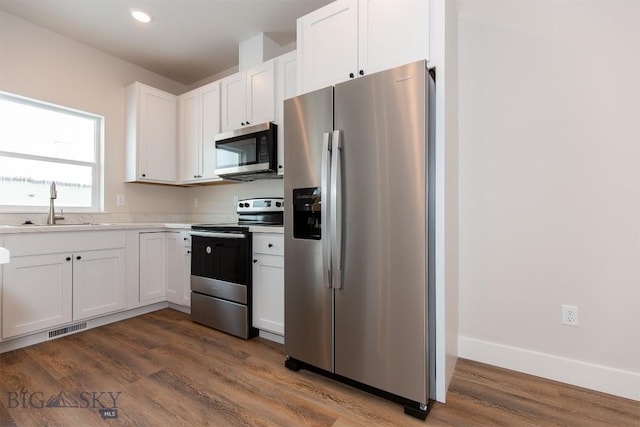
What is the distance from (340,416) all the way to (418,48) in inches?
77.6

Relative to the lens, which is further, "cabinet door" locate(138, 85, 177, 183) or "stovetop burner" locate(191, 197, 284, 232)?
"cabinet door" locate(138, 85, 177, 183)

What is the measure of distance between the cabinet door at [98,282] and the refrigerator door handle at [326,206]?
2.18 metres

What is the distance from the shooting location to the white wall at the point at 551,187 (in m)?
1.71

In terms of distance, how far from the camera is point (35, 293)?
2309 mm

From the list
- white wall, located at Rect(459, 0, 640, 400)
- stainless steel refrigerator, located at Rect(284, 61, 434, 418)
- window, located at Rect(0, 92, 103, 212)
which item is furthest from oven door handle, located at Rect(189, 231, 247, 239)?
white wall, located at Rect(459, 0, 640, 400)

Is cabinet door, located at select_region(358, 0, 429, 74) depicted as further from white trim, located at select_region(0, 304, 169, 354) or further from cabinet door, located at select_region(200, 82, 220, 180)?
white trim, located at select_region(0, 304, 169, 354)

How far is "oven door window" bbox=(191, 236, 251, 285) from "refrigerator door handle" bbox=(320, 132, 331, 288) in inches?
36.5

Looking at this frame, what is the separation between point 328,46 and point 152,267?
8.65 feet

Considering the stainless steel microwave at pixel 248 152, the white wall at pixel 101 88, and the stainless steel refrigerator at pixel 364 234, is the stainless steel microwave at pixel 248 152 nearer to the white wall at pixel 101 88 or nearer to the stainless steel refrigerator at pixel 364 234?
the white wall at pixel 101 88

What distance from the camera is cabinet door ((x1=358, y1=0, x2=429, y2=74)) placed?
66.1 inches

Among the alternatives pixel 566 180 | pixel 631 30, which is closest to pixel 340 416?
Result: pixel 566 180

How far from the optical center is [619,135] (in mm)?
1719

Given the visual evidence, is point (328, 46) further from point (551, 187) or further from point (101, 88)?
point (101, 88)

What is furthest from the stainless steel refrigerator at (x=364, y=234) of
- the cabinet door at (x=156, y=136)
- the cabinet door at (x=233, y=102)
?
the cabinet door at (x=156, y=136)
